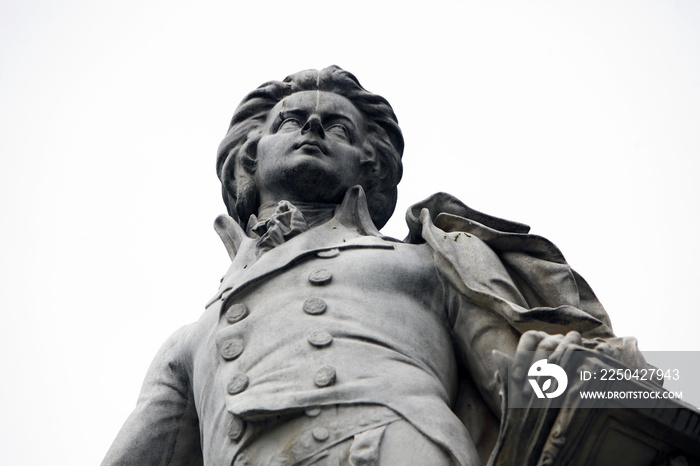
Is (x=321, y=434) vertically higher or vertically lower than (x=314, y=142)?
lower

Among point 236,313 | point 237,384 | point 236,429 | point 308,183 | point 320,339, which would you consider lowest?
point 236,429

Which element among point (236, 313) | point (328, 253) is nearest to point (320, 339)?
point (236, 313)

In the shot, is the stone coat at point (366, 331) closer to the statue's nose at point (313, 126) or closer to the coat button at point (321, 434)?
the coat button at point (321, 434)

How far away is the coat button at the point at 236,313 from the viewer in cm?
671

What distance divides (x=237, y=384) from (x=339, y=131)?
8.65ft

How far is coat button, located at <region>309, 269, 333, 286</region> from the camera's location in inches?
267

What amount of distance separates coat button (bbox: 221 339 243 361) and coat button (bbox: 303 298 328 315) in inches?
16.4

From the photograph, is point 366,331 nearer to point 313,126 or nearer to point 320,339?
point 320,339

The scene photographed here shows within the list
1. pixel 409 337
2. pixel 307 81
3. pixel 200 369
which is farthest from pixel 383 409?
pixel 307 81

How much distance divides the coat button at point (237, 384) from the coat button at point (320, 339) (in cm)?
40

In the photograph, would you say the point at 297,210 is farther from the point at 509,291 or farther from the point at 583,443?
the point at 583,443

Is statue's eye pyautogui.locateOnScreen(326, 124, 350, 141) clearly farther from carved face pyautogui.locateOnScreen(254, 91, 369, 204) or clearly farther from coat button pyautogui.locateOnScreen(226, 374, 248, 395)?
coat button pyautogui.locateOnScreen(226, 374, 248, 395)

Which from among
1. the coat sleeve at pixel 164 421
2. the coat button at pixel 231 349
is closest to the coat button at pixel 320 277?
the coat button at pixel 231 349

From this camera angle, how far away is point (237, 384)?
623cm
